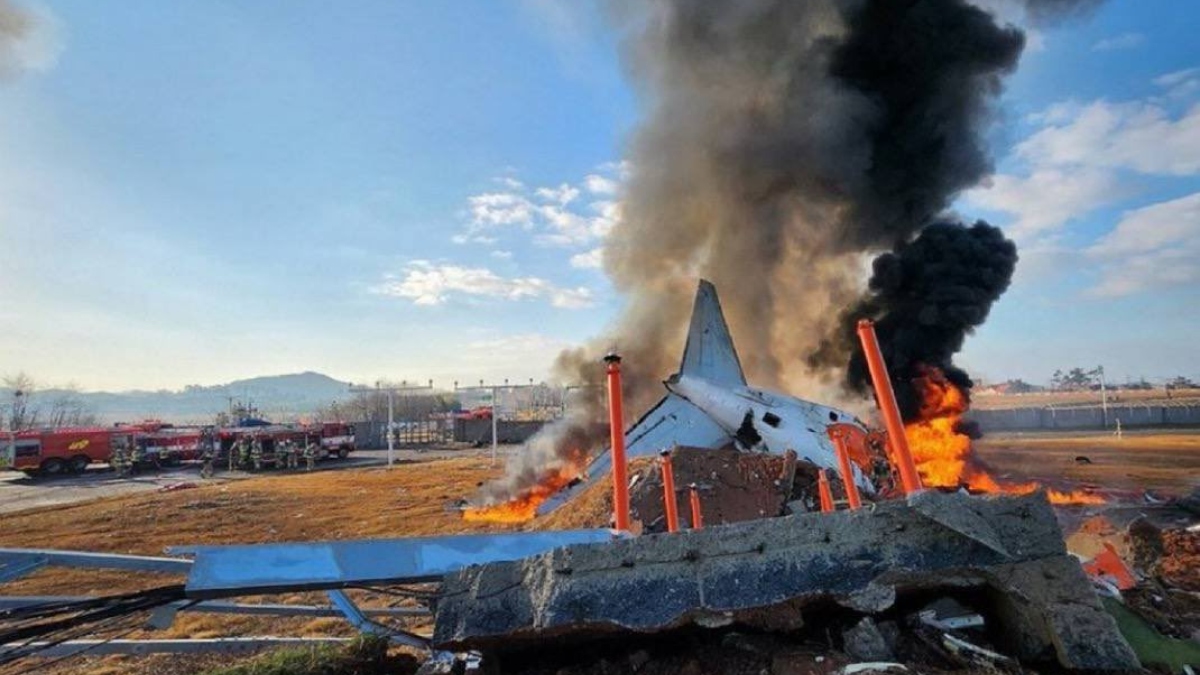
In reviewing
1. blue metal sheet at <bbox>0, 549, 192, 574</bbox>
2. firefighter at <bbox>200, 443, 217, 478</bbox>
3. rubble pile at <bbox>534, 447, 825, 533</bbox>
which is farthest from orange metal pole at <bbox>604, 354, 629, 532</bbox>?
firefighter at <bbox>200, 443, 217, 478</bbox>

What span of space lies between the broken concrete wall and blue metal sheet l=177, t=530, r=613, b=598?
45cm

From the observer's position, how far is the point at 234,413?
62188mm

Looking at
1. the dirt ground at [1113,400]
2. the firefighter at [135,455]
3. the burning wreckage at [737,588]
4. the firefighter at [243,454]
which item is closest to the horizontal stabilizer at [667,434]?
the burning wreckage at [737,588]

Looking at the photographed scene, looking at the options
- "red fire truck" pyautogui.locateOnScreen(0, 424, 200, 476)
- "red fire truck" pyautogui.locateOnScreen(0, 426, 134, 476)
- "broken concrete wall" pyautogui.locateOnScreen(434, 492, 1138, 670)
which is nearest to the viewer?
"broken concrete wall" pyautogui.locateOnScreen(434, 492, 1138, 670)

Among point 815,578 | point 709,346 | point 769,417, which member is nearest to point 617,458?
point 815,578

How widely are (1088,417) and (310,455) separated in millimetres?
53473

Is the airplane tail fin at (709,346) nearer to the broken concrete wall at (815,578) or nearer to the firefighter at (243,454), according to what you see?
the broken concrete wall at (815,578)

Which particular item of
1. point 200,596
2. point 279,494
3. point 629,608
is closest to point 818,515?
point 629,608

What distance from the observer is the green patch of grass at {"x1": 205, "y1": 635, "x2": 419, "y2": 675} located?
4520 mm

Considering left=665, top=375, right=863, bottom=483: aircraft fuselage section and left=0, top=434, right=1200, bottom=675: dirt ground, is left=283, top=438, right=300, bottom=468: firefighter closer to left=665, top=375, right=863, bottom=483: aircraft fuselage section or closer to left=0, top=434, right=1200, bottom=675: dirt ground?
left=0, top=434, right=1200, bottom=675: dirt ground

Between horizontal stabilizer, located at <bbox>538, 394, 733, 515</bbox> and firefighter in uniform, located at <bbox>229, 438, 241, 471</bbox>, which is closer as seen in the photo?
horizontal stabilizer, located at <bbox>538, 394, 733, 515</bbox>

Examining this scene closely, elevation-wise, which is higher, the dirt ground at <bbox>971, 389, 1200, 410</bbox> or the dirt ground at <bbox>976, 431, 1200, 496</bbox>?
the dirt ground at <bbox>971, 389, 1200, 410</bbox>

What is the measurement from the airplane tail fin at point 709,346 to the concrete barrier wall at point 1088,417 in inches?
1217

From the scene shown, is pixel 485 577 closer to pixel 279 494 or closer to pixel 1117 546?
pixel 1117 546
